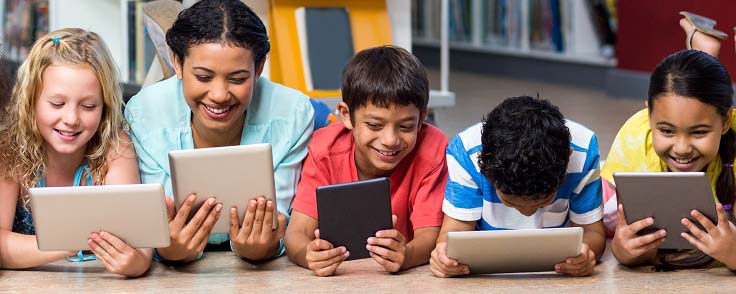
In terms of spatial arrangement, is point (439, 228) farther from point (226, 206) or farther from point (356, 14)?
point (356, 14)

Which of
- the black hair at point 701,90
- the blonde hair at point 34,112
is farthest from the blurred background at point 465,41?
the black hair at point 701,90

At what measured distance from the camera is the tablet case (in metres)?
2.19

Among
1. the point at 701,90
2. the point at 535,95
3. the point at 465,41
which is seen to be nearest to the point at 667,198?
the point at 701,90

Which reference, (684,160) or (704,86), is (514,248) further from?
(704,86)

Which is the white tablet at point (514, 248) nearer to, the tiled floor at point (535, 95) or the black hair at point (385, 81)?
the black hair at point (385, 81)

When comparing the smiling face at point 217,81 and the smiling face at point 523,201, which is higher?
the smiling face at point 217,81

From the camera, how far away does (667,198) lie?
2178 mm

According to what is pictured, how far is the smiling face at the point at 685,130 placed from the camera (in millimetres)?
2254

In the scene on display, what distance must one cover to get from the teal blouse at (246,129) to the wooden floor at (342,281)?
0.22 metres

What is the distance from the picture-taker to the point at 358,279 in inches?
88.7

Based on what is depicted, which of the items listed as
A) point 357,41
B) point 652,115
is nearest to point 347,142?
point 652,115

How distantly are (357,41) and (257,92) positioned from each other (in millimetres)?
1256

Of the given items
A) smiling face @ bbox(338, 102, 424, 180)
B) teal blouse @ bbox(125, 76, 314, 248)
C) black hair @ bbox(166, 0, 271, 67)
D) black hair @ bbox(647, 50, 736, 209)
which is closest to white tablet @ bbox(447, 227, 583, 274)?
smiling face @ bbox(338, 102, 424, 180)

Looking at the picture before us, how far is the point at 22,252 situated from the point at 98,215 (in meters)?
0.25
